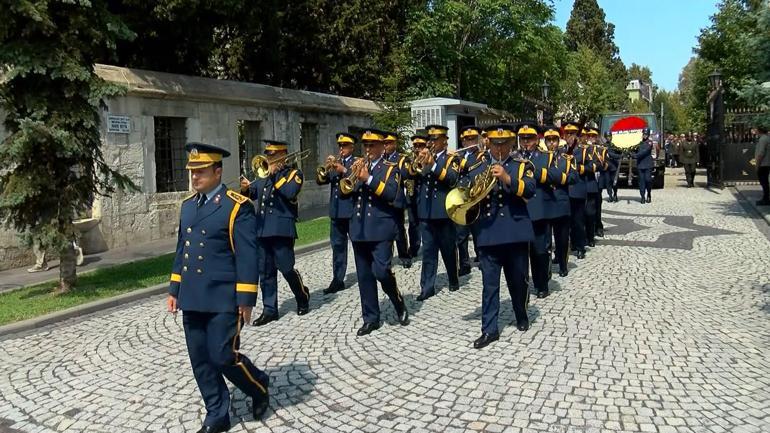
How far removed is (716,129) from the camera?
20.6 metres

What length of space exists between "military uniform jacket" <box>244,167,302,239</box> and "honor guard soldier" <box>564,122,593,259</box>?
4423 millimetres

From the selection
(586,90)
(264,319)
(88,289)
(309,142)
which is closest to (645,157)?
(309,142)

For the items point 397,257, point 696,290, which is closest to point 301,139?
point 397,257

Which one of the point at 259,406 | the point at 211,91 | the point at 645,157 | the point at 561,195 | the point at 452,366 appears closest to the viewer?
the point at 259,406

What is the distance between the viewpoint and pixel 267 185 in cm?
730

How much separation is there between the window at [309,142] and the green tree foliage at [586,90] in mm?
20128

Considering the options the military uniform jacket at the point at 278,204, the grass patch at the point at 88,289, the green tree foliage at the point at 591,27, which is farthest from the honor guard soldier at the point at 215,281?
the green tree foliage at the point at 591,27

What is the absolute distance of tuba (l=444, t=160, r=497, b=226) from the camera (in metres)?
5.78

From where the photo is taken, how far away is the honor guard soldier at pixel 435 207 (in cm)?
784

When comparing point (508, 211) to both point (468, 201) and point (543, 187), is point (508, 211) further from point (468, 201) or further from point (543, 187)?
point (543, 187)

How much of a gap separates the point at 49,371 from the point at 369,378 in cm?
282

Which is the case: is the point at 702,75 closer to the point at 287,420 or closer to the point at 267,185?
the point at 267,185

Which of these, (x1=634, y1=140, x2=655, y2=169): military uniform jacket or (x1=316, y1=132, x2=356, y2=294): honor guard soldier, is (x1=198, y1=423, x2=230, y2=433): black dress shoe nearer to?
(x1=316, y1=132, x2=356, y2=294): honor guard soldier

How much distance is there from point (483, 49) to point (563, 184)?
19.6m
